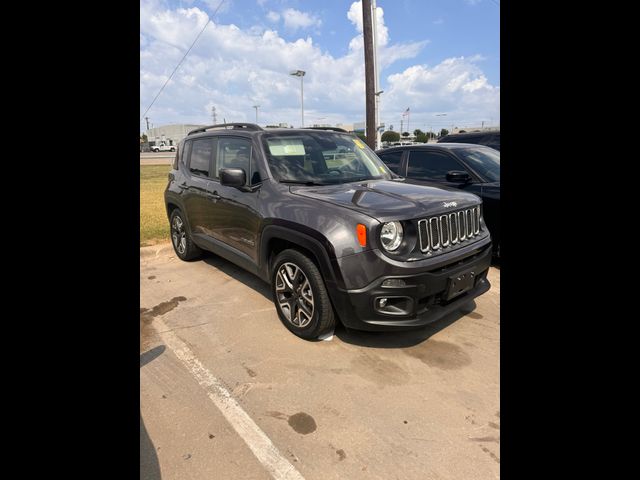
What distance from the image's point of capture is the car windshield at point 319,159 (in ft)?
12.4

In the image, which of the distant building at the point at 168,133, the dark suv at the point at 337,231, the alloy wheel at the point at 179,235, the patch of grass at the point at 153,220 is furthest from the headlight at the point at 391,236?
the distant building at the point at 168,133

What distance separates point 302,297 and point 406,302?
0.89 m

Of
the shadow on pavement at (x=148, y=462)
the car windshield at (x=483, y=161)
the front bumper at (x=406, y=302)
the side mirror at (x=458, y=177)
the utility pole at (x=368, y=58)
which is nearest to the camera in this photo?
the shadow on pavement at (x=148, y=462)

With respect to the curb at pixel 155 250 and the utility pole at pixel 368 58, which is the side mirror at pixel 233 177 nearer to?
the curb at pixel 155 250

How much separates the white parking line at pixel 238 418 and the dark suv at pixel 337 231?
84 cm

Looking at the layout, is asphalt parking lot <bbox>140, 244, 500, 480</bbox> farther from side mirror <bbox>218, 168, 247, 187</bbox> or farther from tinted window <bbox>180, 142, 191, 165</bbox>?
tinted window <bbox>180, 142, 191, 165</bbox>

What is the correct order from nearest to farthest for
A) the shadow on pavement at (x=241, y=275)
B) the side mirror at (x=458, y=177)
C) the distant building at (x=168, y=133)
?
the shadow on pavement at (x=241, y=275) < the side mirror at (x=458, y=177) < the distant building at (x=168, y=133)

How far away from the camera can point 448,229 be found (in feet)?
10.3

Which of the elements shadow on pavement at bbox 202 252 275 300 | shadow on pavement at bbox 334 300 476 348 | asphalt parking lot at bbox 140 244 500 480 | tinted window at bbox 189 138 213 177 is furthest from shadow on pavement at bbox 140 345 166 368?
tinted window at bbox 189 138 213 177

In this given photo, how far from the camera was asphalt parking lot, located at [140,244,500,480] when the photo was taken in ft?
6.75

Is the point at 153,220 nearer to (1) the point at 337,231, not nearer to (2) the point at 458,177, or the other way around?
(2) the point at 458,177

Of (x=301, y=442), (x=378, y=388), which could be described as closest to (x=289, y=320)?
(x=378, y=388)
